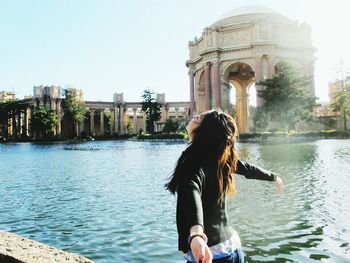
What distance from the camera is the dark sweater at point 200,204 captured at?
8.05ft

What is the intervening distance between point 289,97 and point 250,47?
14.8 meters

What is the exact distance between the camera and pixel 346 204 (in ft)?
28.4

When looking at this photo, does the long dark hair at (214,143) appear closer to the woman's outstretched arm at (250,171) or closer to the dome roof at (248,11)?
the woman's outstretched arm at (250,171)

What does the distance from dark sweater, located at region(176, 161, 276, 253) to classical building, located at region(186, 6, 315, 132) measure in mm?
51817

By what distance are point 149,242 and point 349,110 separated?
52766mm

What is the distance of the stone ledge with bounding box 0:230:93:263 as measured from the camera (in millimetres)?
3808

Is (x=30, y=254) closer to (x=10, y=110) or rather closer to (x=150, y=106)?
(x=150, y=106)

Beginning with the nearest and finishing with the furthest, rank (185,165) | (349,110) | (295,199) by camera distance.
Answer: (185,165) < (295,199) < (349,110)

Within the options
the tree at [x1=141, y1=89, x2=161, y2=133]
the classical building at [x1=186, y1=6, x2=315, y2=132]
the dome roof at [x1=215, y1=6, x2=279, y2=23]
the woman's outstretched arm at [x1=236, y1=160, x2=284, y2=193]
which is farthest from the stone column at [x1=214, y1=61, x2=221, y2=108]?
the woman's outstretched arm at [x1=236, y1=160, x2=284, y2=193]

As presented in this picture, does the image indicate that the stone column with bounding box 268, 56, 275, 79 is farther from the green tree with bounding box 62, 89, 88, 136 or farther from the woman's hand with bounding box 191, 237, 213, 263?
the green tree with bounding box 62, 89, 88, 136

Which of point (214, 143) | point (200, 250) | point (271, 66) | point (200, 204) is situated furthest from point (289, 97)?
point (200, 250)

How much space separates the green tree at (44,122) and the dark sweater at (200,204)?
89.9 m

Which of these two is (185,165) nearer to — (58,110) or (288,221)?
(288,221)

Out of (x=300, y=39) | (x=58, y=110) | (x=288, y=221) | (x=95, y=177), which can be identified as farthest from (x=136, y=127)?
(x=288, y=221)
